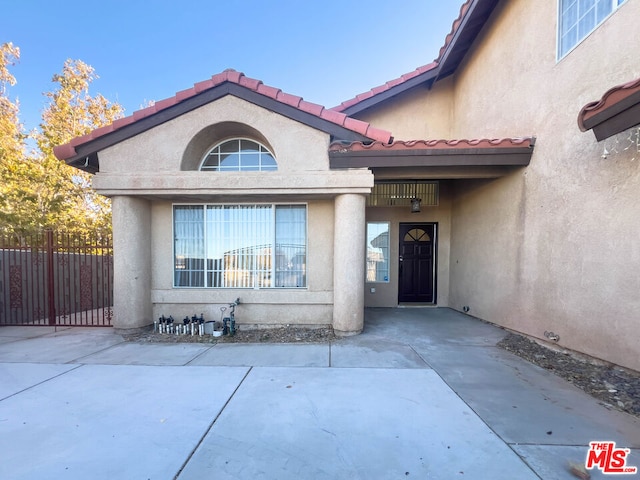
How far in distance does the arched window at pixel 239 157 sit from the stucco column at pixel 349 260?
81.6 inches

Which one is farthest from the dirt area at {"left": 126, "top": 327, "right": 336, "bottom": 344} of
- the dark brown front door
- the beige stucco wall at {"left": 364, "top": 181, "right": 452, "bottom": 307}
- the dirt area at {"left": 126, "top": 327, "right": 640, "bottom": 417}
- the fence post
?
the dark brown front door

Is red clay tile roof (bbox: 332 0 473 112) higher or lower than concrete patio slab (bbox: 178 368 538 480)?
higher

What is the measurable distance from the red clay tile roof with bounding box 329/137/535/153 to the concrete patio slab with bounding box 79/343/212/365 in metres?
4.59

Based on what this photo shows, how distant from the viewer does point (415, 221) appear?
317 inches

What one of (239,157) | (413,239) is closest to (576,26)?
(413,239)

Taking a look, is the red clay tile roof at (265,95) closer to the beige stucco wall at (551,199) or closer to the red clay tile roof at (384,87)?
the red clay tile roof at (384,87)

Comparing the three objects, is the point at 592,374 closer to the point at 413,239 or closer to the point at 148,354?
the point at 413,239

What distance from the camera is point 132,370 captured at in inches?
Result: 156

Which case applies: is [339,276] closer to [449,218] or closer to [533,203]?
[533,203]

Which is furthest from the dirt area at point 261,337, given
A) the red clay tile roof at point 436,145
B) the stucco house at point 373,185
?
the red clay tile roof at point 436,145

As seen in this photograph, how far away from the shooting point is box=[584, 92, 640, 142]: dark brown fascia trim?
303cm

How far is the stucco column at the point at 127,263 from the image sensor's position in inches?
217

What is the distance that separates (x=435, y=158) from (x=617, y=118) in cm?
247

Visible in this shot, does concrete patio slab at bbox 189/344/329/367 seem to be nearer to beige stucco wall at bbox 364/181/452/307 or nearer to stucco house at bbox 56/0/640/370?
stucco house at bbox 56/0/640/370
